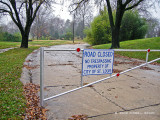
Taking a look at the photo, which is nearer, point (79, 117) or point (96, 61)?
point (79, 117)

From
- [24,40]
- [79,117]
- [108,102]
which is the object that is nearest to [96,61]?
[108,102]

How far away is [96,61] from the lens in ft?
12.3

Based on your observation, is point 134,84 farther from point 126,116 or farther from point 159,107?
point 126,116

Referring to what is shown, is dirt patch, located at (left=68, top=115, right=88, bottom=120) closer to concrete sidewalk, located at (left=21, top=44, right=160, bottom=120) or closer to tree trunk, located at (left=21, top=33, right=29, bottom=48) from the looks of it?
concrete sidewalk, located at (left=21, top=44, right=160, bottom=120)

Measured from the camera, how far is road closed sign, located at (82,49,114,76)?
11.9 ft

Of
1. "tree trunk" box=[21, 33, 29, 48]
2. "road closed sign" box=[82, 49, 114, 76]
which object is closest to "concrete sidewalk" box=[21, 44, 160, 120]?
"road closed sign" box=[82, 49, 114, 76]

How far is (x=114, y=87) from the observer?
5.14m

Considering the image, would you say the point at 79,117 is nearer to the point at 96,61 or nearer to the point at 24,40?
the point at 96,61

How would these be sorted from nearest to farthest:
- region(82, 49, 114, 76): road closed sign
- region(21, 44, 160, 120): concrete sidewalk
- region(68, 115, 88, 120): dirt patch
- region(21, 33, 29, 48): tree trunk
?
region(68, 115, 88, 120): dirt patch < region(21, 44, 160, 120): concrete sidewalk < region(82, 49, 114, 76): road closed sign < region(21, 33, 29, 48): tree trunk

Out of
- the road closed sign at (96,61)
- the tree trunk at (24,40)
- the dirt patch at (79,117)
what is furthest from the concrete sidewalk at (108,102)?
the tree trunk at (24,40)

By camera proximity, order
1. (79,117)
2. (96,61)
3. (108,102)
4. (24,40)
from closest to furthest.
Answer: (79,117)
(96,61)
(108,102)
(24,40)

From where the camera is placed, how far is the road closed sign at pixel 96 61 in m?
3.62

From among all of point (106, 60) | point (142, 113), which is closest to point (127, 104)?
point (142, 113)

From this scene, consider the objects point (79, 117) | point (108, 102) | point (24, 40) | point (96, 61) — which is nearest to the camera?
point (79, 117)
